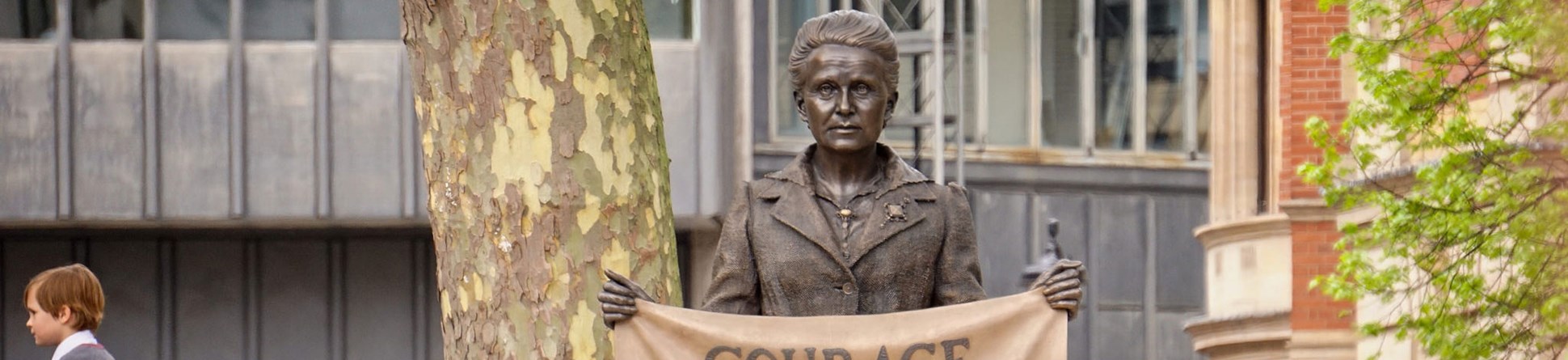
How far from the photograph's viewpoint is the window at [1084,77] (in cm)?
2570

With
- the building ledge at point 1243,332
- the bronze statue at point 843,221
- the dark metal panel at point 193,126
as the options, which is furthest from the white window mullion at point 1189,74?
the bronze statue at point 843,221

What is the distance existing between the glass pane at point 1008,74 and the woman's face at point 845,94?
19.6 m

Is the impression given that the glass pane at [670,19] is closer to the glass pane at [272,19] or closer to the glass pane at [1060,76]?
the glass pane at [272,19]

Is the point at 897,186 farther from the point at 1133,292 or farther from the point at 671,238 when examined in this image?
the point at 1133,292

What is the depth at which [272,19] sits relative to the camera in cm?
2277

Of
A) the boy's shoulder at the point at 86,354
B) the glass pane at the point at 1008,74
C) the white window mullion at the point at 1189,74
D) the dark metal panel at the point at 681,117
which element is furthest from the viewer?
the white window mullion at the point at 1189,74

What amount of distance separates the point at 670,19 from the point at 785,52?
2140 millimetres

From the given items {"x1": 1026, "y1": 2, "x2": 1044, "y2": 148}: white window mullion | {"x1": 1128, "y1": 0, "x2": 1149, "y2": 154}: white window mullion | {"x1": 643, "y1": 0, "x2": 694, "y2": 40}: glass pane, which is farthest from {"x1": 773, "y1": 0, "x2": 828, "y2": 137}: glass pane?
{"x1": 1128, "y1": 0, "x2": 1149, "y2": 154}: white window mullion

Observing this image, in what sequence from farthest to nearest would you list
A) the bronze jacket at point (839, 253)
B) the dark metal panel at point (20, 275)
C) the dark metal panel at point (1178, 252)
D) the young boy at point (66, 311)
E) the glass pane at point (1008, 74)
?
the dark metal panel at point (1178, 252), the glass pane at point (1008, 74), the dark metal panel at point (20, 275), the young boy at point (66, 311), the bronze jacket at point (839, 253)

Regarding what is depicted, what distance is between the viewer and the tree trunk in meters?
10.6

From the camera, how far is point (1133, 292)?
86.2ft

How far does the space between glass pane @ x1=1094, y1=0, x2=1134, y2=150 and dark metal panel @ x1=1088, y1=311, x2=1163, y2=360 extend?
1.66m

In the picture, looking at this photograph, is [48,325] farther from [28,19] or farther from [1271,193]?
[1271,193]

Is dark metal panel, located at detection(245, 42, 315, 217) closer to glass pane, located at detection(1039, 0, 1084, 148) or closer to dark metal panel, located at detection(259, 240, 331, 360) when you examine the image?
dark metal panel, located at detection(259, 240, 331, 360)
